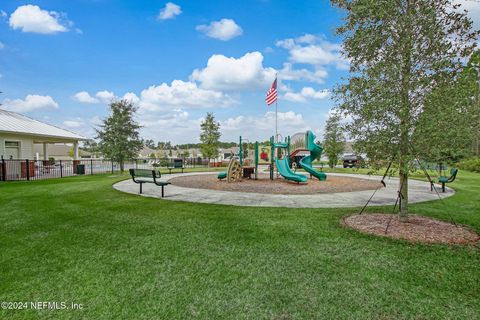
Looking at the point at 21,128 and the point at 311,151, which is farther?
the point at 21,128

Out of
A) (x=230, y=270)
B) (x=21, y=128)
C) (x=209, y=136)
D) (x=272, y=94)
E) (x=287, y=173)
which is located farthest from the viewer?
(x=209, y=136)

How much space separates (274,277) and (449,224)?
185 inches

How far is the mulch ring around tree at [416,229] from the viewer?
4.85m

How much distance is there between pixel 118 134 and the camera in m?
21.2

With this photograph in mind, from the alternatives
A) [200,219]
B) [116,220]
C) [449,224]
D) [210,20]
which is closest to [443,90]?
[449,224]

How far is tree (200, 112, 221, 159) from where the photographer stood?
37031mm

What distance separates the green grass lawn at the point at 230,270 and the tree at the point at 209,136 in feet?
101

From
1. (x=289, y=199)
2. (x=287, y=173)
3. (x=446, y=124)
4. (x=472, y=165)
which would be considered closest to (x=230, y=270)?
(x=446, y=124)

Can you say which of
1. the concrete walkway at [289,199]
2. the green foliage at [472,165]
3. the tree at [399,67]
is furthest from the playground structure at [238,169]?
the green foliage at [472,165]

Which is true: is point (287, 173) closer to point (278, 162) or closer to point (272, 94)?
point (278, 162)

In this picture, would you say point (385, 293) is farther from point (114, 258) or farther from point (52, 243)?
point (52, 243)

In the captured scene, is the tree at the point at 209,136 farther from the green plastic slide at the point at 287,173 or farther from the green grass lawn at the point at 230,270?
the green grass lawn at the point at 230,270

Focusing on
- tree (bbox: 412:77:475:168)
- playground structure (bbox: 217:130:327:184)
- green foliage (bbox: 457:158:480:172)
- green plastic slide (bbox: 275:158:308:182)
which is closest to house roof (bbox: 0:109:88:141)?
playground structure (bbox: 217:130:327:184)

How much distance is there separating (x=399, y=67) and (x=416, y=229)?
3.19 meters
